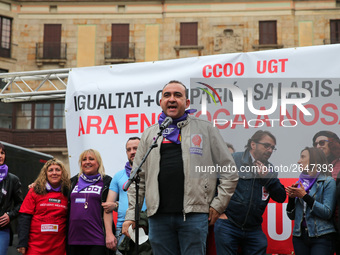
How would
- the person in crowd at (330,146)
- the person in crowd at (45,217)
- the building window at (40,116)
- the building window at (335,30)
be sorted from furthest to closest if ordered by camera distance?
1. the building window at (40,116)
2. the building window at (335,30)
3. the person in crowd at (45,217)
4. the person in crowd at (330,146)

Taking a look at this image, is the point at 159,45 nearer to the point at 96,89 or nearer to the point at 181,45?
the point at 181,45

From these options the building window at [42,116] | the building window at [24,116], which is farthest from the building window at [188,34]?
the building window at [24,116]

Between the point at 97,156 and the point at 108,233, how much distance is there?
88cm

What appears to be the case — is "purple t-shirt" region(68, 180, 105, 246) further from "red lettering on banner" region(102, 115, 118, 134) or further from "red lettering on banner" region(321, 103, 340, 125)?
"red lettering on banner" region(321, 103, 340, 125)

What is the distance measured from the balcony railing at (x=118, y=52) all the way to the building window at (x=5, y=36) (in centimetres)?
490

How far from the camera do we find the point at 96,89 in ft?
23.8

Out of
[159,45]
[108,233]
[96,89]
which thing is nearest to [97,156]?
[108,233]

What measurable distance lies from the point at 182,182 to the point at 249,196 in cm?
143

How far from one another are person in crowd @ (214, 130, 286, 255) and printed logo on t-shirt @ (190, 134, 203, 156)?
1.24 metres

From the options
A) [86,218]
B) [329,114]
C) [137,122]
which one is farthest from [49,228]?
[329,114]

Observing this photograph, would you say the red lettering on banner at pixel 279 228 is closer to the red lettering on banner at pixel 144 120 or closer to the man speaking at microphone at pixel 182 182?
the red lettering on banner at pixel 144 120

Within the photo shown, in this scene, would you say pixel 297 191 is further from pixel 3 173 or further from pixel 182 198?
pixel 3 173

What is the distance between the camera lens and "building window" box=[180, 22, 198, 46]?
25.6 m

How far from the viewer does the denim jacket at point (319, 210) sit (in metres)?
4.98
